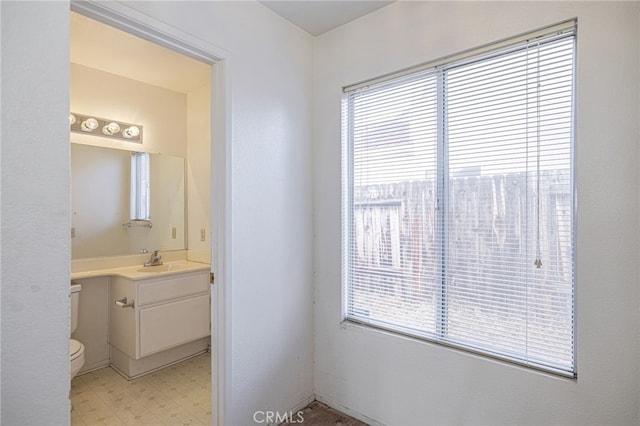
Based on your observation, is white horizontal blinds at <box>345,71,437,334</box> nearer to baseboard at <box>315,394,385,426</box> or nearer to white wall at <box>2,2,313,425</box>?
white wall at <box>2,2,313,425</box>

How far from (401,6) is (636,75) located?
117 cm

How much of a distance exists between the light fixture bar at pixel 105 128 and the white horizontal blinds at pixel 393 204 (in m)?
2.00

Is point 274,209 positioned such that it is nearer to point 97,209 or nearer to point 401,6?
point 401,6

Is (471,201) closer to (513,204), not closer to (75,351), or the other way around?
(513,204)

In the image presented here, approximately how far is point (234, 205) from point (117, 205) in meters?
1.69

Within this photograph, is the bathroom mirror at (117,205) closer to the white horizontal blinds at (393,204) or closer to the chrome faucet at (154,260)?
the chrome faucet at (154,260)

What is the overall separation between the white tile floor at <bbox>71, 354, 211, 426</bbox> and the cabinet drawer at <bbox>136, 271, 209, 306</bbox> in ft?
2.03

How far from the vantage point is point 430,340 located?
1.82m

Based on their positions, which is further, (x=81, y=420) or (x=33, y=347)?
(x=81, y=420)

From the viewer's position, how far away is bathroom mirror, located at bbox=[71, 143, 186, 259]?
2686 mm

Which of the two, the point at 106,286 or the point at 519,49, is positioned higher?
the point at 519,49

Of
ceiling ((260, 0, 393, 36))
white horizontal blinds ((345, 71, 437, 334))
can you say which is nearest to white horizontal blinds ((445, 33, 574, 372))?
white horizontal blinds ((345, 71, 437, 334))

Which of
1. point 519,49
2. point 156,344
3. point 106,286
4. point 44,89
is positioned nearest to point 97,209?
point 106,286

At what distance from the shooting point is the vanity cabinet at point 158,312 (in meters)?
2.52
